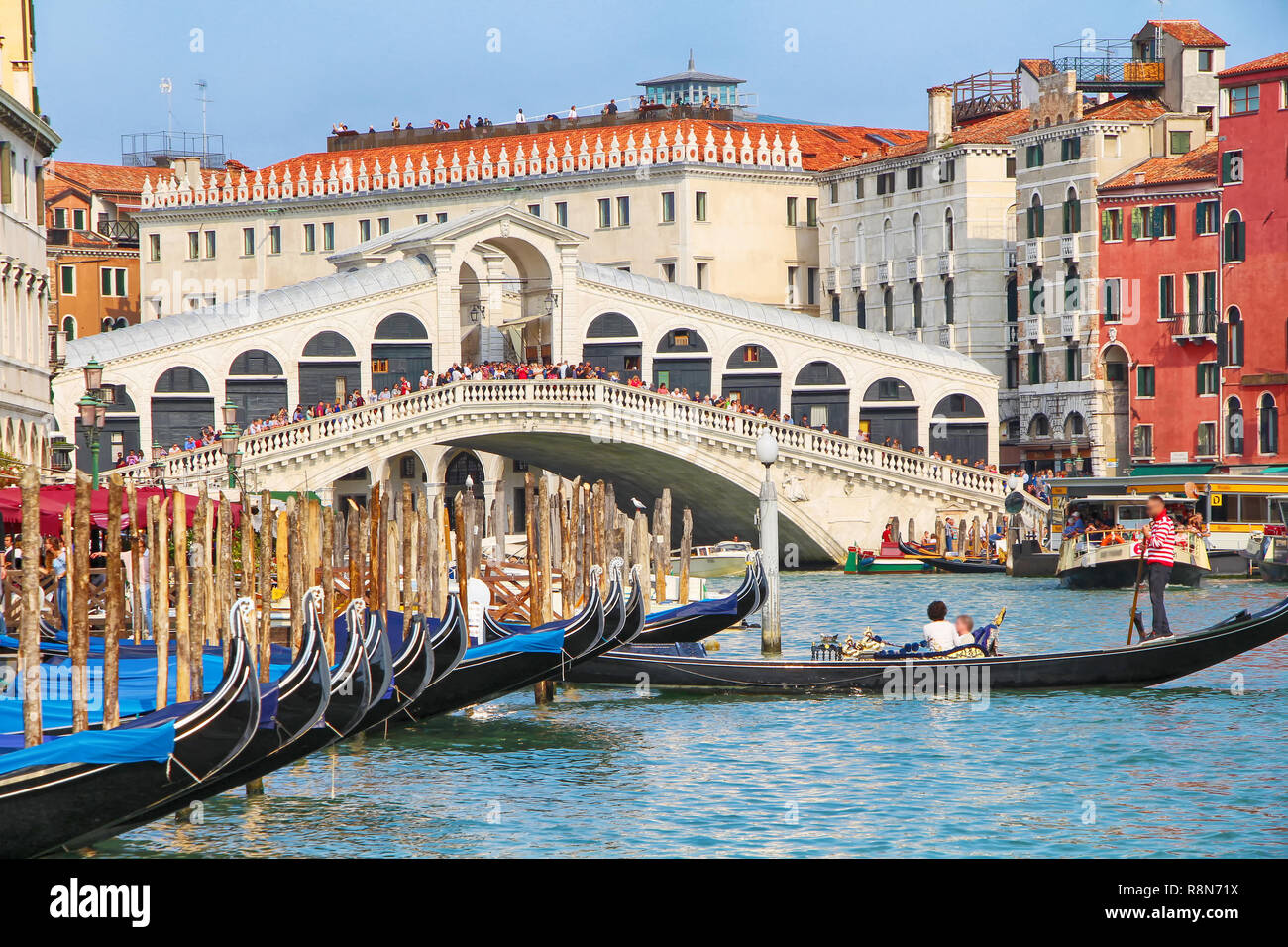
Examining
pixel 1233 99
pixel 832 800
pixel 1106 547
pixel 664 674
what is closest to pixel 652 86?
pixel 1233 99

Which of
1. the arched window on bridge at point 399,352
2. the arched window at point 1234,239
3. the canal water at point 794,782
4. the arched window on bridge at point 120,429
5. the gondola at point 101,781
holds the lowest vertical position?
the canal water at point 794,782

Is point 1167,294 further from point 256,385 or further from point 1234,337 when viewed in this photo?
point 256,385

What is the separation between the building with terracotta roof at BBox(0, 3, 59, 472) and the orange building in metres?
20.1

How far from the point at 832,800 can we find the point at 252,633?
3.56 meters

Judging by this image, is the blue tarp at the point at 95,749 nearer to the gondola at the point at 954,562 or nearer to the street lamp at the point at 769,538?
the street lamp at the point at 769,538

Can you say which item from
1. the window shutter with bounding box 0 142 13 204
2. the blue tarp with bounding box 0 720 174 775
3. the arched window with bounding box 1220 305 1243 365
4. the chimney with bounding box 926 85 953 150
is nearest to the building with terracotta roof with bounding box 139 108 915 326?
the chimney with bounding box 926 85 953 150

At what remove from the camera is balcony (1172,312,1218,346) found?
35.7 metres

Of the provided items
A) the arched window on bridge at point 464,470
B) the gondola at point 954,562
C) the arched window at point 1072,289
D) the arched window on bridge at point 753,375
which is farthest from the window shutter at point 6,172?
the arched window at point 1072,289

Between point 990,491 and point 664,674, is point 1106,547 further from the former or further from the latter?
point 664,674

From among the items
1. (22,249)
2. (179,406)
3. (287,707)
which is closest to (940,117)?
(179,406)

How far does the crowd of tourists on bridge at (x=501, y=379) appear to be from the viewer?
3161cm

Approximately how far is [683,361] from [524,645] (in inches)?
901

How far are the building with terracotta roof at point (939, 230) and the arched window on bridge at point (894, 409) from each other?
3826mm

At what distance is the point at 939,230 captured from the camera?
132 ft
